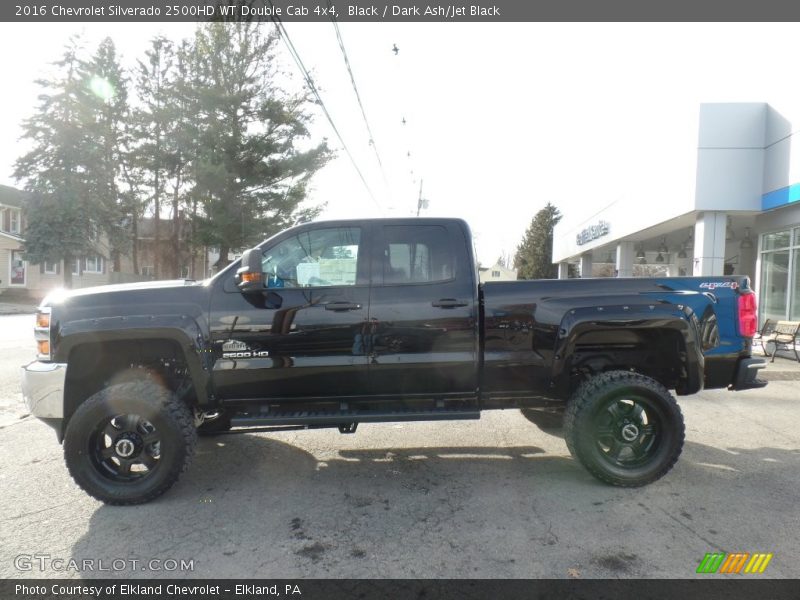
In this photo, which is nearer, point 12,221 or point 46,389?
point 46,389

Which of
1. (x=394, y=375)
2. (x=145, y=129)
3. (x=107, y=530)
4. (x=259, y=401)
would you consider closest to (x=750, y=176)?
(x=394, y=375)

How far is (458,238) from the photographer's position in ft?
13.1

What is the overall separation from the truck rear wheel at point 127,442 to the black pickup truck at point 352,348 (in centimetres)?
1

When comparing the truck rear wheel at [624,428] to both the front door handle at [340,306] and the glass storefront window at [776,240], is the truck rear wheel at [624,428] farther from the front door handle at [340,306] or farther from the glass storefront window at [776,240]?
the glass storefront window at [776,240]

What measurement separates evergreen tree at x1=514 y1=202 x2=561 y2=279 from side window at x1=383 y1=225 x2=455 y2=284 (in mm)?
53660

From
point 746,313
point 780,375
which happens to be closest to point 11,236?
point 746,313

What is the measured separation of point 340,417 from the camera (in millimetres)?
3666

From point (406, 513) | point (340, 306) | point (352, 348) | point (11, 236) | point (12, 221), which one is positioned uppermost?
point (12, 221)

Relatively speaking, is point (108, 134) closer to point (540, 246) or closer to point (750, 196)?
point (750, 196)

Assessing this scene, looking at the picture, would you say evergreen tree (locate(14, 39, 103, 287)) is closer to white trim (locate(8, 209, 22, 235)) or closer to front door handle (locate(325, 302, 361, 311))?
white trim (locate(8, 209, 22, 235))

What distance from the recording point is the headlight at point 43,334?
368cm

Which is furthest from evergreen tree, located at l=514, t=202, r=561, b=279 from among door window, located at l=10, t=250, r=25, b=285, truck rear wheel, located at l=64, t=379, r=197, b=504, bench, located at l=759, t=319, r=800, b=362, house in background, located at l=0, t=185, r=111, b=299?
truck rear wheel, located at l=64, t=379, r=197, b=504

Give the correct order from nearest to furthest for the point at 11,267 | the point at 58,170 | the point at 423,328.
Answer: the point at 423,328, the point at 58,170, the point at 11,267

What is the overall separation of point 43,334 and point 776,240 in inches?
635
